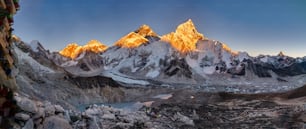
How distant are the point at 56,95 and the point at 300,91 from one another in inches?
2137

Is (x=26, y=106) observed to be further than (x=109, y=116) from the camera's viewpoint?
No

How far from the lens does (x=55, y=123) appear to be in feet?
60.8

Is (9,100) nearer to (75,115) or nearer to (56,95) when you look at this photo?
(75,115)

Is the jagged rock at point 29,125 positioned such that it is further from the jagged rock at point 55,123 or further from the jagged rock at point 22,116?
the jagged rock at point 55,123

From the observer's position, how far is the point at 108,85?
419 feet

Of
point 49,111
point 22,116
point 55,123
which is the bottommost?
point 55,123

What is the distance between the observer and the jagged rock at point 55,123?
18234mm

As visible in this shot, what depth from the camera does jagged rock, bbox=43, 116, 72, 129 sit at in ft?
59.8

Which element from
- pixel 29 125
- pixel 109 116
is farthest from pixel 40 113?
pixel 109 116

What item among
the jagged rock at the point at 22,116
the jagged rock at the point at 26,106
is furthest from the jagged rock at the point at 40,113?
the jagged rock at the point at 22,116

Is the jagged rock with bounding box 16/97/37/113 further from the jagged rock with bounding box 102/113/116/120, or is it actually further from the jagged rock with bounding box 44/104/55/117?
the jagged rock with bounding box 102/113/116/120

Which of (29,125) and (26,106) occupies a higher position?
(26,106)

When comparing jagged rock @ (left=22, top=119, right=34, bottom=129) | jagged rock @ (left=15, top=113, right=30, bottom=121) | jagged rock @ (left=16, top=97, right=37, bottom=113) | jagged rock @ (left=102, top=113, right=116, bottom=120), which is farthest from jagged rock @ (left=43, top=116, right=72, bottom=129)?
jagged rock @ (left=102, top=113, right=116, bottom=120)

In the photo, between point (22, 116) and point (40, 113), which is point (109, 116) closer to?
point (40, 113)
